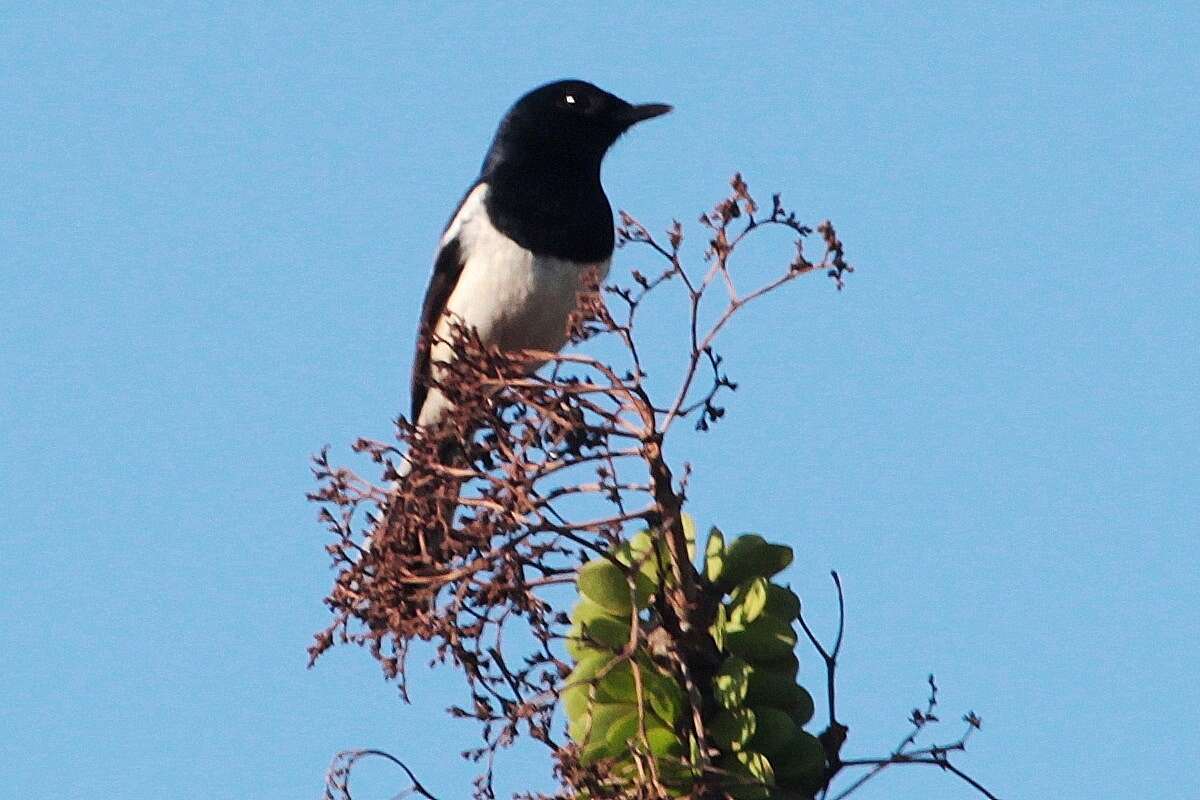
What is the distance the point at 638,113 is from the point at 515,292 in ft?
3.29

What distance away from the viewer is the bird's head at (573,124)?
754 cm

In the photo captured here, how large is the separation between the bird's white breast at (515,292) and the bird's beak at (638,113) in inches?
25.7

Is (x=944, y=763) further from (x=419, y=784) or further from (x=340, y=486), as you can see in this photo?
(x=340, y=486)

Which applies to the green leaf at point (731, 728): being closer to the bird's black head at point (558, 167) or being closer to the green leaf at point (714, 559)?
the green leaf at point (714, 559)

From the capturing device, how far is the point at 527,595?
345 cm

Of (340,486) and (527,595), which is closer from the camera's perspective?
(527,595)

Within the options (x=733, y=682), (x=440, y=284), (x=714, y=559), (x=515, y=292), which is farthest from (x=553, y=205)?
(x=733, y=682)

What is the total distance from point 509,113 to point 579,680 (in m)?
4.82

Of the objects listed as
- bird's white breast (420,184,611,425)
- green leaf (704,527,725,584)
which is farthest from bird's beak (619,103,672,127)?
green leaf (704,527,725,584)

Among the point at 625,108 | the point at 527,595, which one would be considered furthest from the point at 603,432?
the point at 625,108

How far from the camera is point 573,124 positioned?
7.60 metres

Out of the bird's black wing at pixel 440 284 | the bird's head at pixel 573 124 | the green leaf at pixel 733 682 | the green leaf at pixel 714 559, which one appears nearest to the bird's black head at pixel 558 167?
the bird's head at pixel 573 124

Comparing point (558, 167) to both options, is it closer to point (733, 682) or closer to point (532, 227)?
point (532, 227)

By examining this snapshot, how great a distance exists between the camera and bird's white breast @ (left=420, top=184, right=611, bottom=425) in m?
7.09
